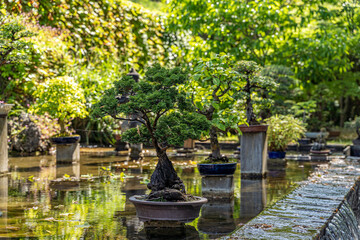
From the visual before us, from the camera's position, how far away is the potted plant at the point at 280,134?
1109cm

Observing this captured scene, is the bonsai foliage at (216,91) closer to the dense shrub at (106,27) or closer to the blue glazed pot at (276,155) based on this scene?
the blue glazed pot at (276,155)

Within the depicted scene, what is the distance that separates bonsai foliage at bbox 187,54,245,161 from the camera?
601 centimetres

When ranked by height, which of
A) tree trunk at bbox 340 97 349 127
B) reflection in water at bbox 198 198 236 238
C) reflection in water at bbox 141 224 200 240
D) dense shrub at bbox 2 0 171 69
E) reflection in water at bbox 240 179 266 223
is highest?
dense shrub at bbox 2 0 171 69

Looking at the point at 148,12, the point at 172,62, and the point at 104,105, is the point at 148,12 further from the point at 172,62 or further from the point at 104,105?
the point at 104,105

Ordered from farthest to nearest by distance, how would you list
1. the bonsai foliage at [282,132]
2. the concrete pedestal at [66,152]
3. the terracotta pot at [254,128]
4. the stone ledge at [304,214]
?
1. the bonsai foliage at [282,132]
2. the concrete pedestal at [66,152]
3. the terracotta pot at [254,128]
4. the stone ledge at [304,214]

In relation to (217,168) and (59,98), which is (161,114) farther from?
(59,98)

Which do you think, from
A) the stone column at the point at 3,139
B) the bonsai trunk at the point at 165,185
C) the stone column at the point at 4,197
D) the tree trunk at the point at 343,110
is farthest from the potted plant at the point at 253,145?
the tree trunk at the point at 343,110

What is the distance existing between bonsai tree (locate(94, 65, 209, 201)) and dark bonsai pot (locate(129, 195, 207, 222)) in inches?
5.9

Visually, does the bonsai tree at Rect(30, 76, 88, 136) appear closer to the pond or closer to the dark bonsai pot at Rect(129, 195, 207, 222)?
the pond

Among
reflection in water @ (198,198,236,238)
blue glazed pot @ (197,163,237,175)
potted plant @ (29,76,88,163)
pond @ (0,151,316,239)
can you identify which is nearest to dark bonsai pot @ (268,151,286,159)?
pond @ (0,151,316,239)

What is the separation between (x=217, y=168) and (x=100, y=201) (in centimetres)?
178

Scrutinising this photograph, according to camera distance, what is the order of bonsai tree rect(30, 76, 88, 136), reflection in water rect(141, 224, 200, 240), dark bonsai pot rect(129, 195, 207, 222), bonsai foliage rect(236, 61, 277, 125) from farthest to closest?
bonsai tree rect(30, 76, 88, 136)
bonsai foliage rect(236, 61, 277, 125)
dark bonsai pot rect(129, 195, 207, 222)
reflection in water rect(141, 224, 200, 240)

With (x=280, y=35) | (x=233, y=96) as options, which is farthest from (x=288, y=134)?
(x=280, y=35)

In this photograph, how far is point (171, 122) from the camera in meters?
5.02
